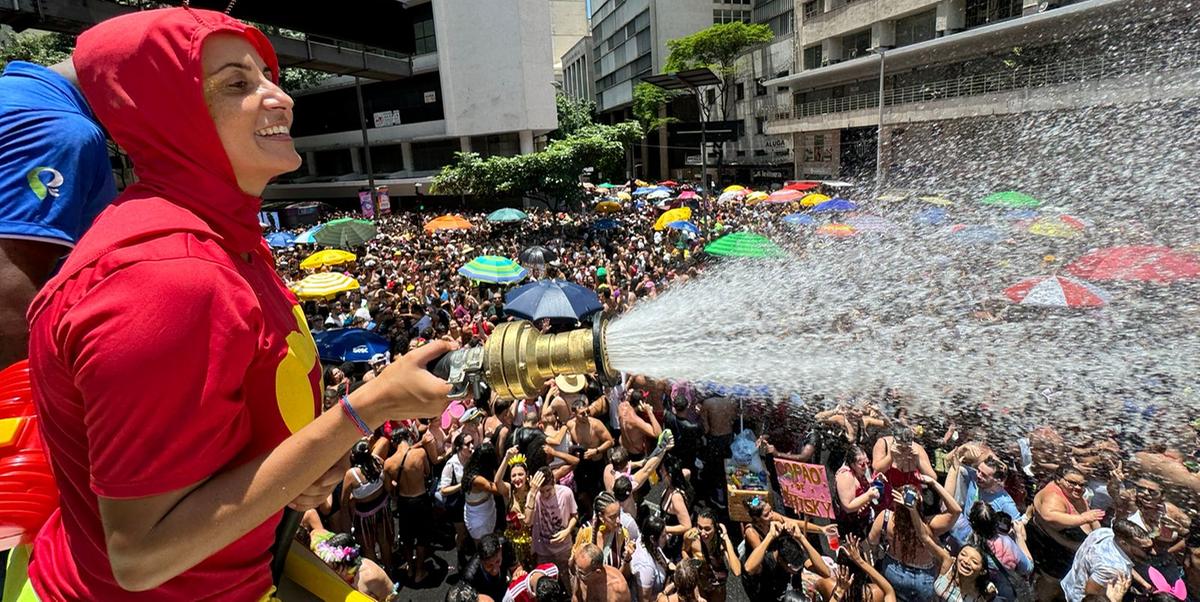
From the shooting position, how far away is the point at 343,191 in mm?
48125

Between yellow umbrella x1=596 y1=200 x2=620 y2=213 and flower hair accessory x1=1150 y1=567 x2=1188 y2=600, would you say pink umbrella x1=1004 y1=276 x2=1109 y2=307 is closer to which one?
flower hair accessory x1=1150 y1=567 x2=1188 y2=600

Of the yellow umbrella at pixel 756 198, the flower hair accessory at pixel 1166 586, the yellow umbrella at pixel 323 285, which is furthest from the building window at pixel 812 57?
the flower hair accessory at pixel 1166 586

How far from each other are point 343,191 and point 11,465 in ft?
165

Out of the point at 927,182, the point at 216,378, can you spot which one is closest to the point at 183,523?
the point at 216,378

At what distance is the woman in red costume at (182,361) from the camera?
1.16 meters

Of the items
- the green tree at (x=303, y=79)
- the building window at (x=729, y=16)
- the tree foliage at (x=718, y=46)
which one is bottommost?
the green tree at (x=303, y=79)

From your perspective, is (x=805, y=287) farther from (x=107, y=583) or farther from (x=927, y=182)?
(x=927, y=182)

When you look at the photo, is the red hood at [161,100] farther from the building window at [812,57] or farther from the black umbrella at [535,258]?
the building window at [812,57]

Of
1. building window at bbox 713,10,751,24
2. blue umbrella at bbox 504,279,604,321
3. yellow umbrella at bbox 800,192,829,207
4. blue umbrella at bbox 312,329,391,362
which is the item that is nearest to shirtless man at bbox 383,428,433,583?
blue umbrella at bbox 312,329,391,362

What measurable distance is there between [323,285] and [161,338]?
1195 centimetres

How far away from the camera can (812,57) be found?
141 ft

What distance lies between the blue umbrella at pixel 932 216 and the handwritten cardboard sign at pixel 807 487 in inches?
400

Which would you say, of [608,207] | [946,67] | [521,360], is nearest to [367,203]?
[608,207]

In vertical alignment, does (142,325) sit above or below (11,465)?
above
